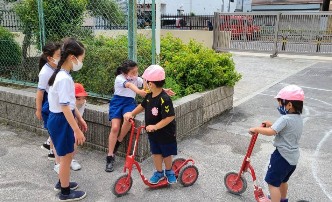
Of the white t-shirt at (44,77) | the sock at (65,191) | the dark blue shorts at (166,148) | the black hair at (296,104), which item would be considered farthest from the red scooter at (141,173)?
the black hair at (296,104)

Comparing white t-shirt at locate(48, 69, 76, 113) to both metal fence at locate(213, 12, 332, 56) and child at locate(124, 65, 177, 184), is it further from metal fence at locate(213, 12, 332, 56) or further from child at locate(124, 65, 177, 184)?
metal fence at locate(213, 12, 332, 56)

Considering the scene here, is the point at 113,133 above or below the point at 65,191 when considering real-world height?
above

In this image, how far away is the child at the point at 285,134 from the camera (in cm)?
288

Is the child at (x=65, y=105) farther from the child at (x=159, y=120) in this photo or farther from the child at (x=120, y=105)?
the child at (x=120, y=105)

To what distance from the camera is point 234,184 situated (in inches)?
139

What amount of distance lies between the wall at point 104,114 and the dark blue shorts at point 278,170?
1.67m

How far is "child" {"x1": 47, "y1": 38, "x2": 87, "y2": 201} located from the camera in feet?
10.2

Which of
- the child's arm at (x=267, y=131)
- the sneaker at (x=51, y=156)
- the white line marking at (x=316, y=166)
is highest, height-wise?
the child's arm at (x=267, y=131)

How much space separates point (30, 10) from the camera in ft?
21.9

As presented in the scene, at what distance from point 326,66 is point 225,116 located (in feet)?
23.1

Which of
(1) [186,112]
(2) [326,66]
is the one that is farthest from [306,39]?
(1) [186,112]

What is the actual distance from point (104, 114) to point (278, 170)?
231 cm

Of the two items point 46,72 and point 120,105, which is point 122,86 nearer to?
point 120,105

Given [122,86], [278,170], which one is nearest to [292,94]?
[278,170]
